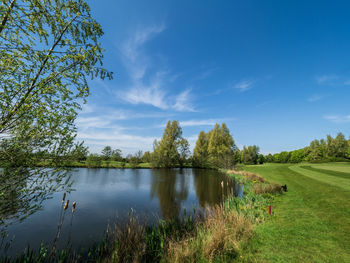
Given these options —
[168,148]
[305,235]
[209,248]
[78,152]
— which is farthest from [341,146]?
[78,152]

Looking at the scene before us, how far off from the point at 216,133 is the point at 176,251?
4598 centimetres

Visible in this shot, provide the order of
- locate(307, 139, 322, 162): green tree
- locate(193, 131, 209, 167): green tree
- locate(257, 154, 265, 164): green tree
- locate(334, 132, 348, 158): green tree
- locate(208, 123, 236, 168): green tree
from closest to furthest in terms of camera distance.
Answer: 1. locate(208, 123, 236, 168): green tree
2. locate(193, 131, 209, 167): green tree
3. locate(334, 132, 348, 158): green tree
4. locate(307, 139, 322, 162): green tree
5. locate(257, 154, 265, 164): green tree

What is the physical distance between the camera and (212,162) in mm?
49406

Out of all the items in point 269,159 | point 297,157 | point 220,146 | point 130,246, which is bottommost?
point 130,246

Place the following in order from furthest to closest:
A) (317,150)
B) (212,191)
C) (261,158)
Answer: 1. (261,158)
2. (317,150)
3. (212,191)

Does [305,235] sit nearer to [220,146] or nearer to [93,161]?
[220,146]

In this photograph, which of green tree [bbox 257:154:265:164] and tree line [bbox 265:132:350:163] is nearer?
tree line [bbox 265:132:350:163]

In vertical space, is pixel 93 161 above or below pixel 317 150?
below

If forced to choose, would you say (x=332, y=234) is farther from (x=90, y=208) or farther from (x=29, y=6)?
(x=90, y=208)

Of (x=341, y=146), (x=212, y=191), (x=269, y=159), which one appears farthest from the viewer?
(x=269, y=159)

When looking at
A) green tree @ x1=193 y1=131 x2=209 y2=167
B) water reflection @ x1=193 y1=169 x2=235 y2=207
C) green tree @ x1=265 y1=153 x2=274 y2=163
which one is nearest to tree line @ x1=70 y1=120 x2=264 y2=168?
green tree @ x1=193 y1=131 x2=209 y2=167

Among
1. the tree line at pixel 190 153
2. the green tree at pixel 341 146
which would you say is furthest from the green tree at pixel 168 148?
the green tree at pixel 341 146

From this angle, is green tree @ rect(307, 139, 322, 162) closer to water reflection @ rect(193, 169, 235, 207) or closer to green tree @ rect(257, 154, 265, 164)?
green tree @ rect(257, 154, 265, 164)

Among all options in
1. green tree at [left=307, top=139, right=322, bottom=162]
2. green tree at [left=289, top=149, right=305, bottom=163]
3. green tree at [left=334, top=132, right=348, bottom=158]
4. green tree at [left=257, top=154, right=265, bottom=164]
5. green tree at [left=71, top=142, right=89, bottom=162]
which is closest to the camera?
green tree at [left=71, top=142, right=89, bottom=162]
